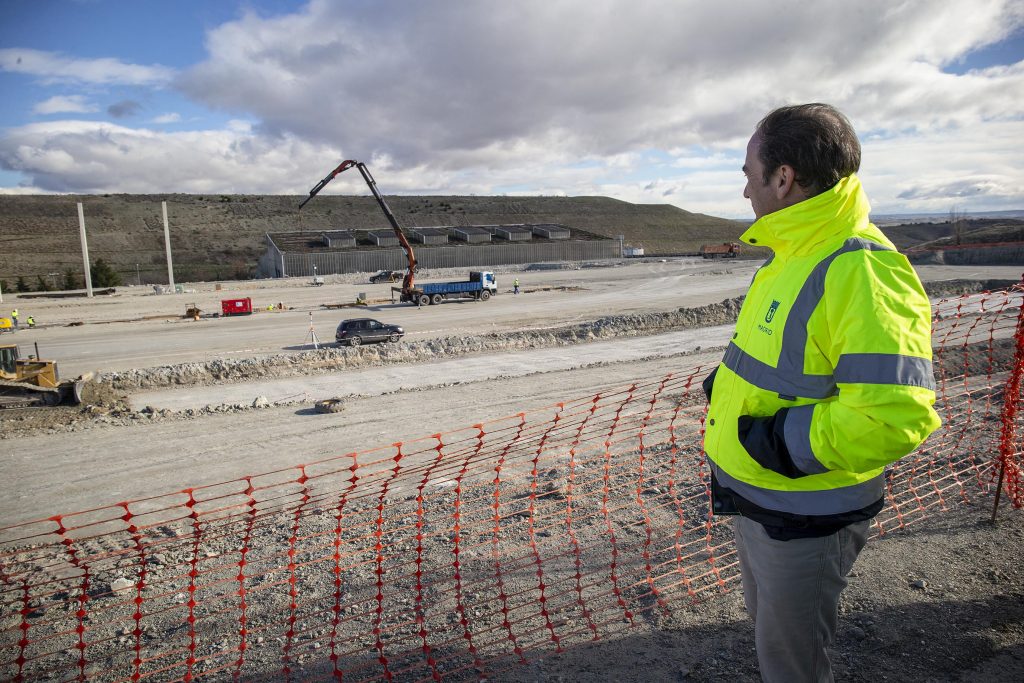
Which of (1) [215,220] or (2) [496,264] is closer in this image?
(2) [496,264]

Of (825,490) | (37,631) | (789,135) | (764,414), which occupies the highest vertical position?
(789,135)

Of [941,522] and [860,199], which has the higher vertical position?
[860,199]

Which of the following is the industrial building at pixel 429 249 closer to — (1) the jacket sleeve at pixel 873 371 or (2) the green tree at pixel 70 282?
(2) the green tree at pixel 70 282

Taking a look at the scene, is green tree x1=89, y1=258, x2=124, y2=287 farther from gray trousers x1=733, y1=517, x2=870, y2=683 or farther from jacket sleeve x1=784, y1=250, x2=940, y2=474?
jacket sleeve x1=784, y1=250, x2=940, y2=474

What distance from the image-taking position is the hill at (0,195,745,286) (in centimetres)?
7356

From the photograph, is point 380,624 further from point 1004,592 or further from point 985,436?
point 985,436

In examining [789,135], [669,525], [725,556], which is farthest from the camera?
[669,525]

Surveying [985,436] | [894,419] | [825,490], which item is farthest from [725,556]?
[985,436]

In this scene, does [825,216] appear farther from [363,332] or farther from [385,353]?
[363,332]

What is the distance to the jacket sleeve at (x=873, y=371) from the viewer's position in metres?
1.86

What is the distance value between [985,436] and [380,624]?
7.52 metres

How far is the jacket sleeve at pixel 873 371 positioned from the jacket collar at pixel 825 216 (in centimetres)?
18

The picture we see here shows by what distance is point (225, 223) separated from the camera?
3679 inches

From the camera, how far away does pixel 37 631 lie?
473 cm
